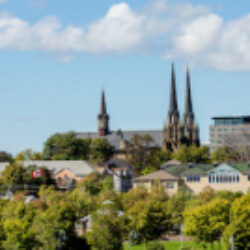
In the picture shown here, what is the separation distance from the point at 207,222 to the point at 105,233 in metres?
11.3

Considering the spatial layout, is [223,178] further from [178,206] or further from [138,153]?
[138,153]

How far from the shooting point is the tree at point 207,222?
79938 millimetres

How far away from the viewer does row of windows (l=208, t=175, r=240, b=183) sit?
393ft

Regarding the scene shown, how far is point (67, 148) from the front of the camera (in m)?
179

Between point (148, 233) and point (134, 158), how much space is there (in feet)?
297

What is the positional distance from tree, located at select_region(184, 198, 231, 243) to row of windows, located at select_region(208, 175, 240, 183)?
37.4 metres

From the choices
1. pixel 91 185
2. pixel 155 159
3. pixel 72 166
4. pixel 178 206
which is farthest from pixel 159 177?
pixel 155 159

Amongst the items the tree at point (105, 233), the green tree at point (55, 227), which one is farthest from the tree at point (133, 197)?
the tree at point (105, 233)

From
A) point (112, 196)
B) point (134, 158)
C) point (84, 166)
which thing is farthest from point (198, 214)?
point (134, 158)

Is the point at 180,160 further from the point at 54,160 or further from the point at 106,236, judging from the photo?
the point at 106,236

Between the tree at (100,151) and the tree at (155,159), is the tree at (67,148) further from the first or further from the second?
the tree at (155,159)

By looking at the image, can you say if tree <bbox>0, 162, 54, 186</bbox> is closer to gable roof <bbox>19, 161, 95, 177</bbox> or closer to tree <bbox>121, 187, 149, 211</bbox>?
gable roof <bbox>19, 161, 95, 177</bbox>

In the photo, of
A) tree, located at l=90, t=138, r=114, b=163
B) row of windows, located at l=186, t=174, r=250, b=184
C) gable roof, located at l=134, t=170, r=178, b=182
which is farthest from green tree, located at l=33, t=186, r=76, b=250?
tree, located at l=90, t=138, r=114, b=163

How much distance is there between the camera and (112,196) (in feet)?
359
